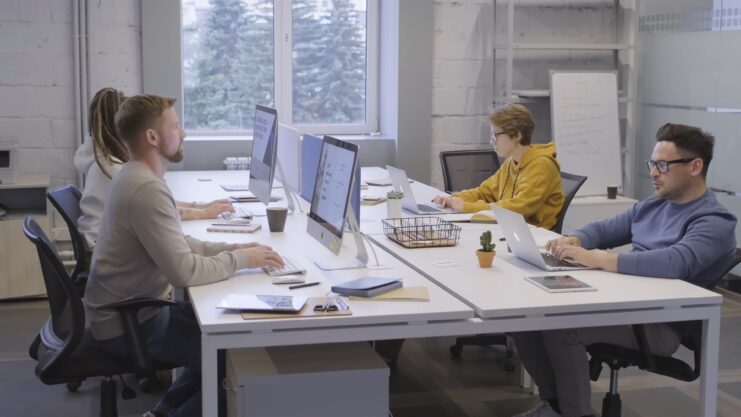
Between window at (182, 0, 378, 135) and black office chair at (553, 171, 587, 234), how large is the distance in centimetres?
243

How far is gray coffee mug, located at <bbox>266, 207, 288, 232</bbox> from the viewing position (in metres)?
3.64

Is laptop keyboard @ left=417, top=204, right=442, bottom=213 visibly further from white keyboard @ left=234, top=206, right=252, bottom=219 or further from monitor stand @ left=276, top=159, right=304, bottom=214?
white keyboard @ left=234, top=206, right=252, bottom=219

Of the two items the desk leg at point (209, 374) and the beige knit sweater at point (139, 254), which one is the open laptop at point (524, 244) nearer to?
the beige knit sweater at point (139, 254)

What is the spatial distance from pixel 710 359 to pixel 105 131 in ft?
7.74

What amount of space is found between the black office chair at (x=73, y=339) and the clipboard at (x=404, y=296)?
60cm

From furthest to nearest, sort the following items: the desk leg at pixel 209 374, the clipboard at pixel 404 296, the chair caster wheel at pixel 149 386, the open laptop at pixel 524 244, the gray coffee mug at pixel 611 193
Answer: the gray coffee mug at pixel 611 193 < the chair caster wheel at pixel 149 386 < the open laptop at pixel 524 244 < the clipboard at pixel 404 296 < the desk leg at pixel 209 374

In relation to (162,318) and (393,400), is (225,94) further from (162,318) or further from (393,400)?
(162,318)

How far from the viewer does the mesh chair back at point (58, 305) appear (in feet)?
8.68

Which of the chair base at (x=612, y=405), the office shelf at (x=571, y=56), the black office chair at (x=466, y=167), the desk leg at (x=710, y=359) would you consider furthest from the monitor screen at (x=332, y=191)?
the office shelf at (x=571, y=56)

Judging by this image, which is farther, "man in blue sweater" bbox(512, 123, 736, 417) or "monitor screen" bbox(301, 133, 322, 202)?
"monitor screen" bbox(301, 133, 322, 202)

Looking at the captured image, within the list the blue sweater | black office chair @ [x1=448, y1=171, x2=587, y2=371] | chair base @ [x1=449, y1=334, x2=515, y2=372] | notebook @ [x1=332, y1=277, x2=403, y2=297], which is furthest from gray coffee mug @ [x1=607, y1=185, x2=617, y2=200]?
notebook @ [x1=332, y1=277, x2=403, y2=297]

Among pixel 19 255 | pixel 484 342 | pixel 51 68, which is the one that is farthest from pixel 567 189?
pixel 51 68

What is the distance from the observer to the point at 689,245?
2.84 metres

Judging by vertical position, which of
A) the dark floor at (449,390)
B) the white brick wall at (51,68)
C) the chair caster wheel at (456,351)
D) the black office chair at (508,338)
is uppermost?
the white brick wall at (51,68)
